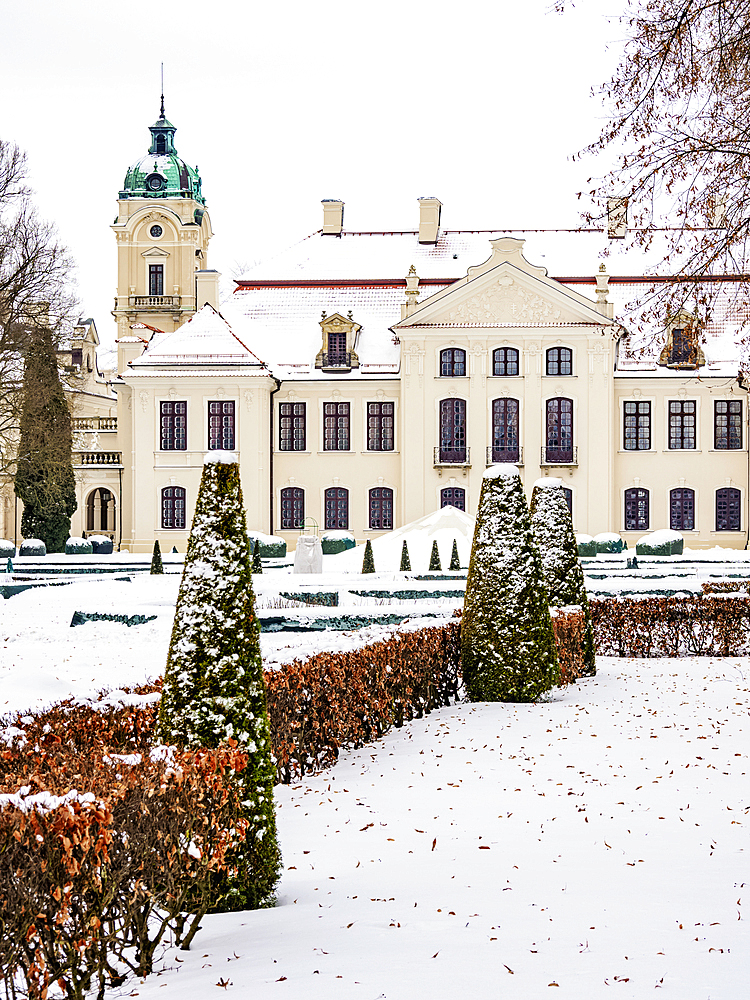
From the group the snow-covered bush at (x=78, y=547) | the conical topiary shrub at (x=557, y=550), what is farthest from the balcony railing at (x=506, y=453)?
the conical topiary shrub at (x=557, y=550)

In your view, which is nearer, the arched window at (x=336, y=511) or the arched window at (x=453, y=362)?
the arched window at (x=453, y=362)

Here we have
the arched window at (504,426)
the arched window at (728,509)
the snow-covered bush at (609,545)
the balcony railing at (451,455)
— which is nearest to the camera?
the snow-covered bush at (609,545)


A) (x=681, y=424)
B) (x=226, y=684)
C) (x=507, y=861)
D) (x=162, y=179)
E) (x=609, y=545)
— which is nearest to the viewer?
(x=226, y=684)

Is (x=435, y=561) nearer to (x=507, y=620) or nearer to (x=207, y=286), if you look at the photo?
(x=507, y=620)

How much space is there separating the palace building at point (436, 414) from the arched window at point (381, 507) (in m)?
0.06

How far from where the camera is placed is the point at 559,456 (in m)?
36.5

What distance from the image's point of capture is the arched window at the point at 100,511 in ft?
135

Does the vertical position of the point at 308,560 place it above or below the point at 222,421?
below

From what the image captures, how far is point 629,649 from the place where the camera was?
15.9m

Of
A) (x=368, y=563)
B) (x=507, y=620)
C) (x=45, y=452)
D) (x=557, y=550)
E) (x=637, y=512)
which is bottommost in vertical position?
(x=368, y=563)

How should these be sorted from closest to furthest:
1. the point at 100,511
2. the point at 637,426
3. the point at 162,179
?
the point at 637,426 < the point at 100,511 < the point at 162,179

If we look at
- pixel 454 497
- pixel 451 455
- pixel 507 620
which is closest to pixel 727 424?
pixel 451 455

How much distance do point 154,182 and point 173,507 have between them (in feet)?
60.0

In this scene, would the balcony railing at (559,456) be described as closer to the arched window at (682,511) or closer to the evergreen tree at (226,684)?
the arched window at (682,511)
